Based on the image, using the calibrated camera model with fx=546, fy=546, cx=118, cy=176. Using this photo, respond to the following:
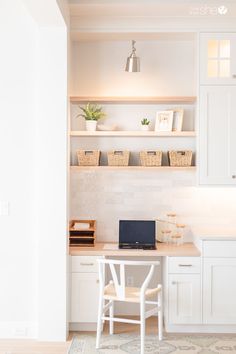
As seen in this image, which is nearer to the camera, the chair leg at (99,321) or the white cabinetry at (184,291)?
the chair leg at (99,321)

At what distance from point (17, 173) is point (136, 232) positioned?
1.16 meters

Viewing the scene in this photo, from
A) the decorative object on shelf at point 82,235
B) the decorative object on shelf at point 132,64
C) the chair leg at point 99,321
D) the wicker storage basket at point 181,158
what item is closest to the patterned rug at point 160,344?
the chair leg at point 99,321

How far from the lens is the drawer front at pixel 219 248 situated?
177 inches

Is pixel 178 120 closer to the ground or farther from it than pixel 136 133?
farther from it

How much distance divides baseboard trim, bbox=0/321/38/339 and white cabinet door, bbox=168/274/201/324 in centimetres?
113

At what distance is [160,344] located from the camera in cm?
428

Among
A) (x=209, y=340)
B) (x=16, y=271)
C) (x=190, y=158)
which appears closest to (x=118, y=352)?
(x=209, y=340)

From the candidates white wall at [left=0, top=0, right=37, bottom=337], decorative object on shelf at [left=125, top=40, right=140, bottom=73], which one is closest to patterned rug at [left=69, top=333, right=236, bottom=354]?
white wall at [left=0, top=0, right=37, bottom=337]

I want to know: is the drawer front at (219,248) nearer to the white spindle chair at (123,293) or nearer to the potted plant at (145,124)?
the white spindle chair at (123,293)

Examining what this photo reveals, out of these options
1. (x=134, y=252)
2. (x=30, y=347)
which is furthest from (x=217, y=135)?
(x=30, y=347)

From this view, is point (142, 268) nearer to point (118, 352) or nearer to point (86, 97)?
point (118, 352)

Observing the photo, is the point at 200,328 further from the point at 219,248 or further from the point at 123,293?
the point at 123,293

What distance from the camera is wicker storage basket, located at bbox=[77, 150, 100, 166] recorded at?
4.85m

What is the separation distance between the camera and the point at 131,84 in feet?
16.6
